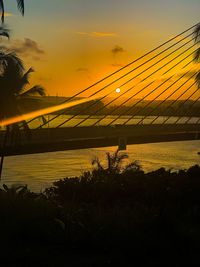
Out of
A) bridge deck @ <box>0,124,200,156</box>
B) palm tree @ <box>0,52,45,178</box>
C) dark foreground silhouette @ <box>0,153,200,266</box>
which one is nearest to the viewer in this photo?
dark foreground silhouette @ <box>0,153,200,266</box>

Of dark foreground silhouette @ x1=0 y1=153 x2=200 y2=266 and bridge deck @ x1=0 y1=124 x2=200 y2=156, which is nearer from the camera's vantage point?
dark foreground silhouette @ x1=0 y1=153 x2=200 y2=266

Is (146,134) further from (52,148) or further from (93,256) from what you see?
(93,256)

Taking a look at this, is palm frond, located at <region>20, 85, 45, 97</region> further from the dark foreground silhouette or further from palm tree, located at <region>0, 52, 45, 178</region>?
the dark foreground silhouette

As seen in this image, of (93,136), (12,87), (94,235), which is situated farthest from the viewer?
(93,136)

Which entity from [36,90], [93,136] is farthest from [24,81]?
[93,136]

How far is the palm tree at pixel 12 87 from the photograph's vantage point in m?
20.2

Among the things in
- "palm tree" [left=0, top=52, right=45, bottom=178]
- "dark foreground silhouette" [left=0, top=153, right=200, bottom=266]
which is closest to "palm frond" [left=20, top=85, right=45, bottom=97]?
"palm tree" [left=0, top=52, right=45, bottom=178]

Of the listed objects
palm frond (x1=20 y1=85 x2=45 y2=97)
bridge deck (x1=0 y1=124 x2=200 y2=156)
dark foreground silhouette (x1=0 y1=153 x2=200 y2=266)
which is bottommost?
dark foreground silhouette (x1=0 y1=153 x2=200 y2=266)

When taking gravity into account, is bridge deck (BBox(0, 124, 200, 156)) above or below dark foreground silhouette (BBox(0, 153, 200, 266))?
above

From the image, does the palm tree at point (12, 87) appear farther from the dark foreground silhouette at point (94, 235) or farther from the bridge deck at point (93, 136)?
the dark foreground silhouette at point (94, 235)

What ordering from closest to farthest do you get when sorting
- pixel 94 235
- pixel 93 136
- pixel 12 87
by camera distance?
pixel 94 235 → pixel 12 87 → pixel 93 136

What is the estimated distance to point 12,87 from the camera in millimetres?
20297

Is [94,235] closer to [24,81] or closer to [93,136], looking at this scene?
[24,81]

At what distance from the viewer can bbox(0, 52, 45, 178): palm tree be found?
20172mm
